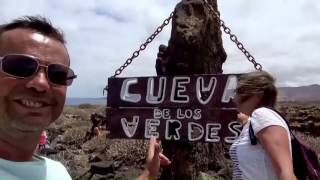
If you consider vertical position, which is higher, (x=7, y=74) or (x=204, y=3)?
(x=204, y=3)

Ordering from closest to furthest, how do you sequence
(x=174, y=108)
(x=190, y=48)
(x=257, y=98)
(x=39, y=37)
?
1. (x=39, y=37)
2. (x=257, y=98)
3. (x=174, y=108)
4. (x=190, y=48)

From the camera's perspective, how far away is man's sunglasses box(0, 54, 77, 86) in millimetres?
1983

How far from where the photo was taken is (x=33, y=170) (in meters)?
2.06

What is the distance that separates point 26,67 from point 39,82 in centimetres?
7

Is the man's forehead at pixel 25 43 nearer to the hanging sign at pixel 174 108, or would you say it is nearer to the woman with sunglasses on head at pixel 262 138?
the woman with sunglasses on head at pixel 262 138

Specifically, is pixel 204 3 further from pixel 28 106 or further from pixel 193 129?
pixel 28 106

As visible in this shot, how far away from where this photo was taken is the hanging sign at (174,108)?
625 centimetres

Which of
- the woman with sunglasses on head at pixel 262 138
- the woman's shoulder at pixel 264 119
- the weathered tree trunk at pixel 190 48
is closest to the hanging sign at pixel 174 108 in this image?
the weathered tree trunk at pixel 190 48

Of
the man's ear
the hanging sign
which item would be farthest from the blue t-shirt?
the hanging sign

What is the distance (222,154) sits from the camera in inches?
403

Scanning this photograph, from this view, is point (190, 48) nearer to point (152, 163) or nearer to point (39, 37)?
point (152, 163)

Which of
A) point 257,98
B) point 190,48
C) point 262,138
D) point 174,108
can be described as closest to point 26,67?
point 262,138

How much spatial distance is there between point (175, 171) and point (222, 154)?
2.59m

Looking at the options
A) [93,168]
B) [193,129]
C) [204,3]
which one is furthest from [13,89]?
[93,168]
